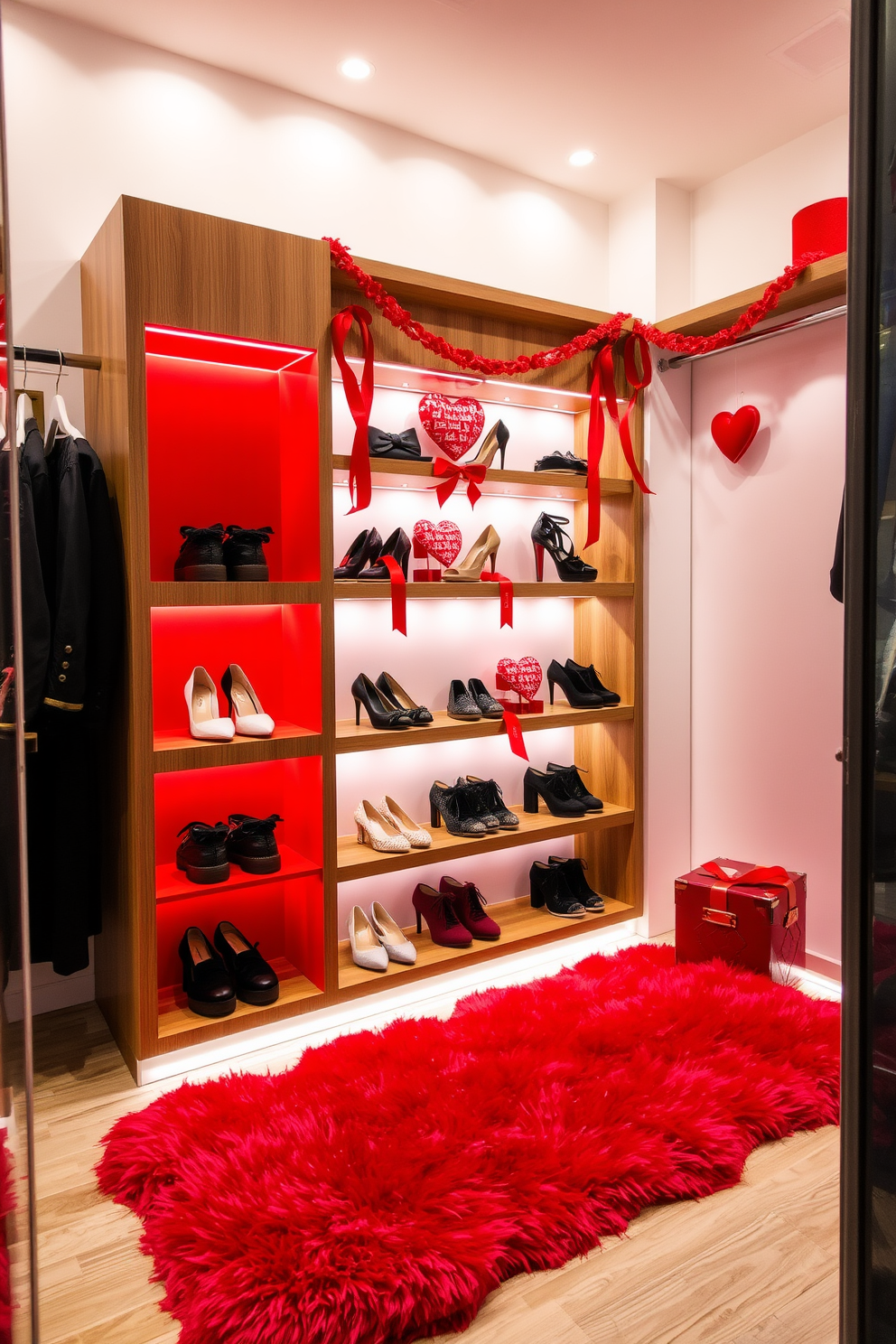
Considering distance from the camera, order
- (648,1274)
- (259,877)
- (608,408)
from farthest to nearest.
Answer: (608,408)
(259,877)
(648,1274)

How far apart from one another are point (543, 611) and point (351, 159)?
1750 millimetres

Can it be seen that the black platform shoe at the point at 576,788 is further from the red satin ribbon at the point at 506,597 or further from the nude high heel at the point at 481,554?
the nude high heel at the point at 481,554

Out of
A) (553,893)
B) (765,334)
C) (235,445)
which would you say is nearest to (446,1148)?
(553,893)

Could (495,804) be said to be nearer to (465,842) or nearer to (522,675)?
(465,842)

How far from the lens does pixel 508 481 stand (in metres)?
2.98

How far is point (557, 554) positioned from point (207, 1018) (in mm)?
1957

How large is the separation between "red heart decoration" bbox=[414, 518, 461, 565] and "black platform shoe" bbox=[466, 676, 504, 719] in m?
0.45

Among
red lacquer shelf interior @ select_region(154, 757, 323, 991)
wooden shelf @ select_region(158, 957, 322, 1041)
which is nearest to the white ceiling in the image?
red lacquer shelf interior @ select_region(154, 757, 323, 991)

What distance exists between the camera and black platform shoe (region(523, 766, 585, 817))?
315 cm

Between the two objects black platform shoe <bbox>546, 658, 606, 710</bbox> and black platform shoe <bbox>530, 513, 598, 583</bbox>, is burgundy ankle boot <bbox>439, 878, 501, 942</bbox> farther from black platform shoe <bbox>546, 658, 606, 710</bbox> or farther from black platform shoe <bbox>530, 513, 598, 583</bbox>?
black platform shoe <bbox>530, 513, 598, 583</bbox>

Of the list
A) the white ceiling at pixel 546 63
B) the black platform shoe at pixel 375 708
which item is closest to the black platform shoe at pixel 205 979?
the black platform shoe at pixel 375 708

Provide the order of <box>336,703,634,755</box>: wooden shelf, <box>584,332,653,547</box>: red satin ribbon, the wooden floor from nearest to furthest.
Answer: the wooden floor, <box>336,703,634,755</box>: wooden shelf, <box>584,332,653,547</box>: red satin ribbon

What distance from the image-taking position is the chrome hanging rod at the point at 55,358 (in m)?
2.33

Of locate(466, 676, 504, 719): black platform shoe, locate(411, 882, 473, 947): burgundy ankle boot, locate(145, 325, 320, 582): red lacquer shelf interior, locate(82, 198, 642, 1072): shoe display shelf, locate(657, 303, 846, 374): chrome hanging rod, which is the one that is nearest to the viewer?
locate(82, 198, 642, 1072): shoe display shelf
